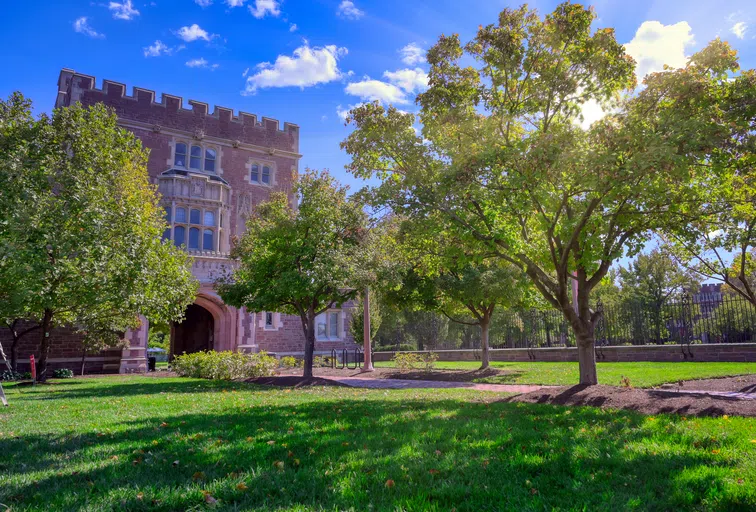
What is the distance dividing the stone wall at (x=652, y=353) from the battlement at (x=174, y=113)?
701 inches

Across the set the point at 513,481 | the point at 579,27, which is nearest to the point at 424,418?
the point at 513,481

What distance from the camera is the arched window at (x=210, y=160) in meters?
27.3

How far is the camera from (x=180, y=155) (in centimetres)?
2652

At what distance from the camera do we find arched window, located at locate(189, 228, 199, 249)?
25.5 meters

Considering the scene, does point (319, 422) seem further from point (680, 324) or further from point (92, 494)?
point (680, 324)

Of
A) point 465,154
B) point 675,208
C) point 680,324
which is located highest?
point 465,154

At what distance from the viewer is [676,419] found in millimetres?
6012

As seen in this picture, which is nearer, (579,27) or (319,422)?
(319,422)

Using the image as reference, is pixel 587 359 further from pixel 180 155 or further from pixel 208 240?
pixel 180 155

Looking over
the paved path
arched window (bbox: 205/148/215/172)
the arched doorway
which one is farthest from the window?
the paved path

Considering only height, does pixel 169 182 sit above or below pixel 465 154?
above

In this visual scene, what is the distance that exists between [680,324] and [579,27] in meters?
13.7

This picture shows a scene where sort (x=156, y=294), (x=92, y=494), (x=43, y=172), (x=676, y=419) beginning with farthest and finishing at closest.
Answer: (x=156, y=294)
(x=43, y=172)
(x=676, y=419)
(x=92, y=494)

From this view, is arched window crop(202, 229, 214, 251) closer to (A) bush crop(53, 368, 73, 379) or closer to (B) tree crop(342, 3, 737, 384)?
(A) bush crop(53, 368, 73, 379)
